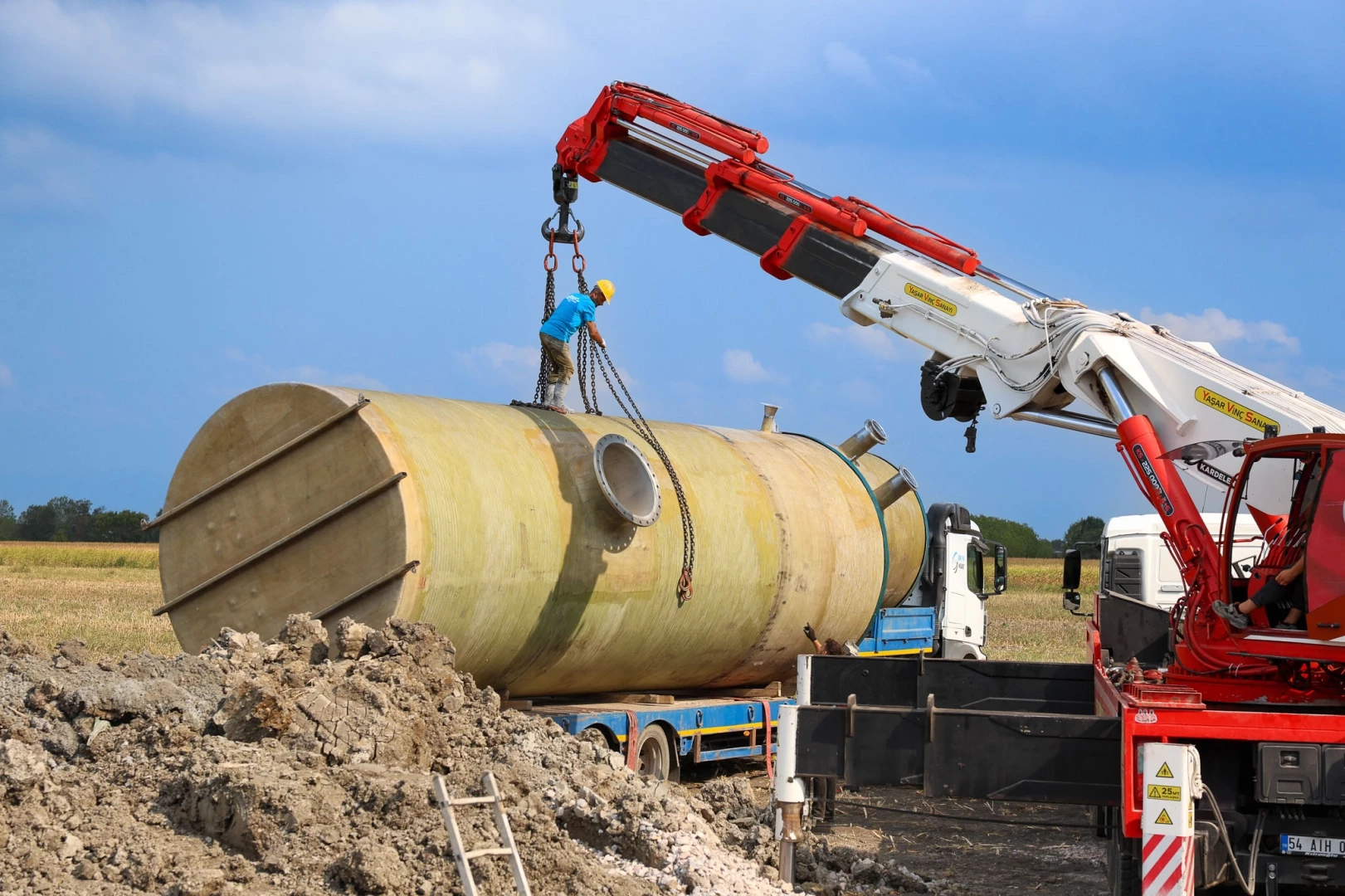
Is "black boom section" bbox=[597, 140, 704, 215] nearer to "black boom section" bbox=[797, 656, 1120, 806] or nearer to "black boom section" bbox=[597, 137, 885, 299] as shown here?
"black boom section" bbox=[597, 137, 885, 299]

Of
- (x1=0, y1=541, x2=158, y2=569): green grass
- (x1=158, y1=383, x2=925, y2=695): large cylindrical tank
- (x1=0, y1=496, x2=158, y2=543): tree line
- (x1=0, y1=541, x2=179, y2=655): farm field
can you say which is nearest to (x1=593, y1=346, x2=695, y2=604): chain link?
(x1=158, y1=383, x2=925, y2=695): large cylindrical tank

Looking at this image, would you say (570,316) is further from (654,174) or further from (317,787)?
(317,787)

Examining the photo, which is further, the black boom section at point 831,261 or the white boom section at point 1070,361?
the black boom section at point 831,261

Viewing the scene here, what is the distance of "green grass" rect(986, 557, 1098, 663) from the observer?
2461 centimetres

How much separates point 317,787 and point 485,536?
269 cm

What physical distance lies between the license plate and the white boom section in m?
2.37

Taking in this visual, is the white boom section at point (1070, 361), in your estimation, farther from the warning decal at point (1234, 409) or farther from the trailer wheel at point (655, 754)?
the trailer wheel at point (655, 754)

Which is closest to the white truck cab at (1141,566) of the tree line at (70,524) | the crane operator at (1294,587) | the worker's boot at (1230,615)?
the worker's boot at (1230,615)

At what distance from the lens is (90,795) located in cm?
773

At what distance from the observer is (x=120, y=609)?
2731 centimetres

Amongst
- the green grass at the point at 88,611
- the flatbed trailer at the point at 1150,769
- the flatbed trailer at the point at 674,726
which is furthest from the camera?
the green grass at the point at 88,611

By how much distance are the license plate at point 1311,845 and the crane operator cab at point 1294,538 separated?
110 centimetres

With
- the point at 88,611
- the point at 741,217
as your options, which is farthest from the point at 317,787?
the point at 88,611

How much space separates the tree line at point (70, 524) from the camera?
8362cm
